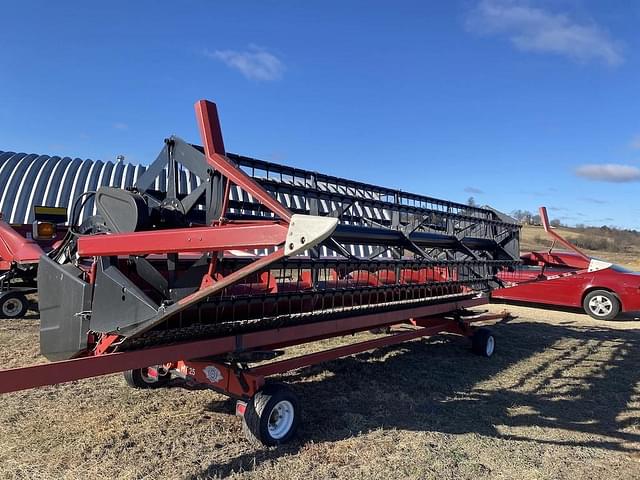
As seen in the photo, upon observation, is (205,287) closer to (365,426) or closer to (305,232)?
(305,232)

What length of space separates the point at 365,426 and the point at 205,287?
6.43 ft

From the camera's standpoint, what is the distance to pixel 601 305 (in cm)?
1134

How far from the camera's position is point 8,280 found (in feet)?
29.8

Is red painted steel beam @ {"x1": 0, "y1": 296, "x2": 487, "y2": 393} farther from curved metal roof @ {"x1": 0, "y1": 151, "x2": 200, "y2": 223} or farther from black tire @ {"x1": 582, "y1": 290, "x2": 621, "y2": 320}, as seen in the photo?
curved metal roof @ {"x1": 0, "y1": 151, "x2": 200, "y2": 223}

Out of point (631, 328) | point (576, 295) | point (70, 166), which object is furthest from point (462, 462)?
point (70, 166)

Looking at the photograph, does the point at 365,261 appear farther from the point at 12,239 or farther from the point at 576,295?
the point at 576,295

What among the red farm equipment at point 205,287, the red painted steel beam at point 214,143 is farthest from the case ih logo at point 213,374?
the red painted steel beam at point 214,143

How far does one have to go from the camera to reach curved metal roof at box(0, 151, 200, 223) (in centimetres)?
1457

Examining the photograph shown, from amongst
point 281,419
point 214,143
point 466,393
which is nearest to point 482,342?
point 466,393

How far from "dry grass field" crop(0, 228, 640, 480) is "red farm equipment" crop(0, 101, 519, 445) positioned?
0.37m

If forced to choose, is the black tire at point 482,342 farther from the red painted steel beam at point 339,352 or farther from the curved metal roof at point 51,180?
the curved metal roof at point 51,180

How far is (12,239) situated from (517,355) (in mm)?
8489

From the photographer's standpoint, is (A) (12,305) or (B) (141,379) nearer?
(B) (141,379)

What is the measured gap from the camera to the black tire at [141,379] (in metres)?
4.89
